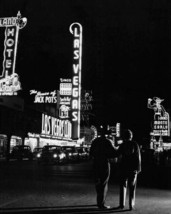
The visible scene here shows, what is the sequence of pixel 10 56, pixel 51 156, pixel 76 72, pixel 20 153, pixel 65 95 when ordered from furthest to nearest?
pixel 65 95 < pixel 76 72 < pixel 10 56 < pixel 20 153 < pixel 51 156

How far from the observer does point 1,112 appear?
155ft

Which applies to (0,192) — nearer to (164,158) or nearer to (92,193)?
(92,193)

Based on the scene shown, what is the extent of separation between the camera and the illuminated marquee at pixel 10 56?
142 feet

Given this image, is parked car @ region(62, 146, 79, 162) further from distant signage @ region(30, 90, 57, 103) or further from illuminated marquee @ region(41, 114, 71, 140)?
distant signage @ region(30, 90, 57, 103)

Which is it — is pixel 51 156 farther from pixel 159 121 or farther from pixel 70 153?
pixel 159 121

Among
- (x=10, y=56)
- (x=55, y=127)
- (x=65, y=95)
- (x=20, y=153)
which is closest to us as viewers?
(x=20, y=153)

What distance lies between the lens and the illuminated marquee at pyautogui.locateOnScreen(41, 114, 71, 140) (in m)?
56.4

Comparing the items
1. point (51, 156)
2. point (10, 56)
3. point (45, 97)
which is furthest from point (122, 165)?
point (45, 97)

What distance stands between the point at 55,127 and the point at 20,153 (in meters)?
18.0

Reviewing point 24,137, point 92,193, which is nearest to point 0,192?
point 92,193

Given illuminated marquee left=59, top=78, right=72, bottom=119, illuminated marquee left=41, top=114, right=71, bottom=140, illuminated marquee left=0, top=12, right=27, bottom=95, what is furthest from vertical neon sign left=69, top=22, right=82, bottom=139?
illuminated marquee left=0, top=12, right=27, bottom=95

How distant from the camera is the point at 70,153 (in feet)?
130

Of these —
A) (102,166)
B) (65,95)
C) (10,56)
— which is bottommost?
(102,166)

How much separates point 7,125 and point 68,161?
1246 centimetres
